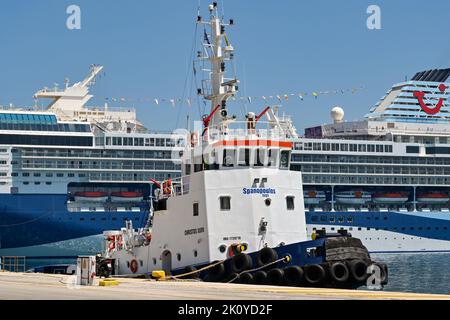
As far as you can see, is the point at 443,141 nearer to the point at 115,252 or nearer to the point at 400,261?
the point at 400,261

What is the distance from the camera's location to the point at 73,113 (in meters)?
85.2

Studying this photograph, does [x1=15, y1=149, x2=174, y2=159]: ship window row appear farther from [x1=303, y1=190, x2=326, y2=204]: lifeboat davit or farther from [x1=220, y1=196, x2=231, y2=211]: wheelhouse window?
[x1=220, y1=196, x2=231, y2=211]: wheelhouse window

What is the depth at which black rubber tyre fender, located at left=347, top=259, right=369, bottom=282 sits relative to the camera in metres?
27.0

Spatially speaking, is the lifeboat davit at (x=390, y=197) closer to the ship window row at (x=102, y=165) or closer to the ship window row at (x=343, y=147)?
the ship window row at (x=343, y=147)

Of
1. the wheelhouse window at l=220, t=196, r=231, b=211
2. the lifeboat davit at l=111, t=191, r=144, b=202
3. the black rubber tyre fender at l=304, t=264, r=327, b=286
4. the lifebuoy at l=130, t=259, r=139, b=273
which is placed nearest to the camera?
the black rubber tyre fender at l=304, t=264, r=327, b=286

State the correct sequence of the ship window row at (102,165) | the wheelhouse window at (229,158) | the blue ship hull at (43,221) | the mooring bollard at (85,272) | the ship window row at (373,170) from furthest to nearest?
the ship window row at (373,170) → the ship window row at (102,165) → the blue ship hull at (43,221) → the wheelhouse window at (229,158) → the mooring bollard at (85,272)

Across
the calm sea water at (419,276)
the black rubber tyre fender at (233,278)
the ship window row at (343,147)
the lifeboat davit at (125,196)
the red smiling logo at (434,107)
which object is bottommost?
the calm sea water at (419,276)

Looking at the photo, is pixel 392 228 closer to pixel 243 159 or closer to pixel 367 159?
pixel 367 159

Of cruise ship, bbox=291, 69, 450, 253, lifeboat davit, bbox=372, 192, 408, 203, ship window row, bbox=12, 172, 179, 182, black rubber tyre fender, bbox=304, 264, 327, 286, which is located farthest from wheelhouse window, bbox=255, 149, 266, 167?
lifeboat davit, bbox=372, 192, 408, 203

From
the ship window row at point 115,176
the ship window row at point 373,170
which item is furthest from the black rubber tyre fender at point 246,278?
the ship window row at point 373,170

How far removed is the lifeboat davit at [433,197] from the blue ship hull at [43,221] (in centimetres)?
3196

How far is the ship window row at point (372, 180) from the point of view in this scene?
9019cm

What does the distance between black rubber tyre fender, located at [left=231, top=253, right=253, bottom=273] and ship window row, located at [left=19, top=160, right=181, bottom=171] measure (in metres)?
53.5
